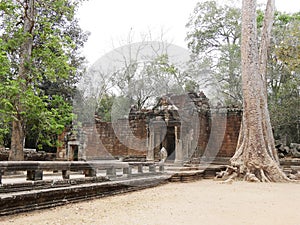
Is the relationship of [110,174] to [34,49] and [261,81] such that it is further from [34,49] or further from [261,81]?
[261,81]

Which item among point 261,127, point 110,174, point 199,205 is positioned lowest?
point 199,205

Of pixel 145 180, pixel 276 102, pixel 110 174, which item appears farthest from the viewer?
pixel 276 102

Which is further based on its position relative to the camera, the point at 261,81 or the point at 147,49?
the point at 147,49

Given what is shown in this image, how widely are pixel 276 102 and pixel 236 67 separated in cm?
325

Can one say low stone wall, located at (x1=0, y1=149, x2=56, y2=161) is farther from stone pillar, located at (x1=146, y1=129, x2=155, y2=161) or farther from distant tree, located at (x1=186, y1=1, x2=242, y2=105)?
distant tree, located at (x1=186, y1=1, x2=242, y2=105)

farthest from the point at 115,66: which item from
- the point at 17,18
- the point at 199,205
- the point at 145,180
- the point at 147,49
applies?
the point at 199,205

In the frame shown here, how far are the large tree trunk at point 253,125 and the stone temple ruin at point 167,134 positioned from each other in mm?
3054

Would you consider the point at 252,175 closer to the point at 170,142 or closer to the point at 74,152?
the point at 170,142

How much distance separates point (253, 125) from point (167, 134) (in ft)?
18.4

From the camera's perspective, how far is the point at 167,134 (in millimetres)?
15180

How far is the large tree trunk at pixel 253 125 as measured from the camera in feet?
32.1

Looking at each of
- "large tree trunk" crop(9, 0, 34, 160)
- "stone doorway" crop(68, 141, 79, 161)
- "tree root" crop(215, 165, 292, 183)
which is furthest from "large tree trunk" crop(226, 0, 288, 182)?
"stone doorway" crop(68, 141, 79, 161)

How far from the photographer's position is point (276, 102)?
17938mm

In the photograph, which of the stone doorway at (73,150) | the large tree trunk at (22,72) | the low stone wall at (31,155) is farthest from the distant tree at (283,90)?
the low stone wall at (31,155)
